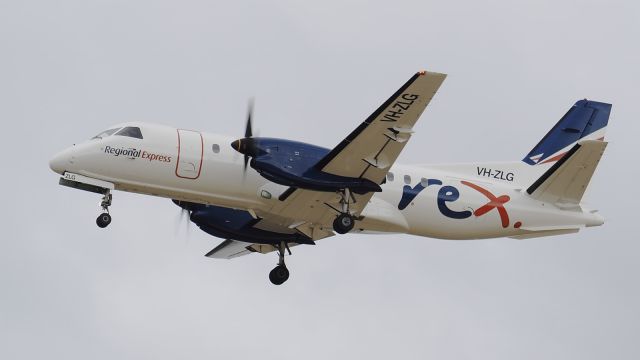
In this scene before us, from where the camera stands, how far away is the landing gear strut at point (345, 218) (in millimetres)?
24703

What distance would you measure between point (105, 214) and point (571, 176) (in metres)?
10.7

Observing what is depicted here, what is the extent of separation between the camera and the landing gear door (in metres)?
24.5

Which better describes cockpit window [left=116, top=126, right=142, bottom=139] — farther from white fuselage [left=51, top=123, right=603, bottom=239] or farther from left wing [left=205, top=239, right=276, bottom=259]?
left wing [left=205, top=239, right=276, bottom=259]

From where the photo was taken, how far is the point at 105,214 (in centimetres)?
2428

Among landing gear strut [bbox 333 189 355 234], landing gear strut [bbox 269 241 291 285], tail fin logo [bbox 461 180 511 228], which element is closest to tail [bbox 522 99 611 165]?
tail fin logo [bbox 461 180 511 228]

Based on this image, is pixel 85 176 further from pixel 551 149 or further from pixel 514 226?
pixel 551 149

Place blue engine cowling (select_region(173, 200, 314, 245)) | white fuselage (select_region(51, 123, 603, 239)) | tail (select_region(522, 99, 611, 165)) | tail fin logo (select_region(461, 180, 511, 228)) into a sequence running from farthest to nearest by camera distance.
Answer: tail (select_region(522, 99, 611, 165)), blue engine cowling (select_region(173, 200, 314, 245)), tail fin logo (select_region(461, 180, 511, 228)), white fuselage (select_region(51, 123, 603, 239))

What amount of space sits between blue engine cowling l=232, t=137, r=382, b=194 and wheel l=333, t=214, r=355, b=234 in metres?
0.62

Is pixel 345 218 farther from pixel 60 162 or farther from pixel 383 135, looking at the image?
pixel 60 162

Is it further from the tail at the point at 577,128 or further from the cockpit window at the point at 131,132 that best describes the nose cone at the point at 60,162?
the tail at the point at 577,128

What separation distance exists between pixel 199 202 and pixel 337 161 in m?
3.36

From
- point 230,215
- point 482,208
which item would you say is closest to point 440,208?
point 482,208

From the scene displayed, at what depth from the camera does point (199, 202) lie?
25219 millimetres

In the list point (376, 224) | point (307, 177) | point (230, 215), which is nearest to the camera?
point (307, 177)
